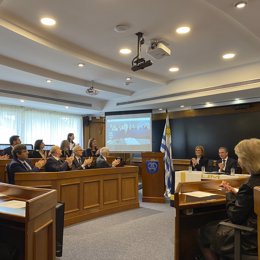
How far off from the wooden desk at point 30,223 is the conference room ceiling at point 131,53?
2.14m

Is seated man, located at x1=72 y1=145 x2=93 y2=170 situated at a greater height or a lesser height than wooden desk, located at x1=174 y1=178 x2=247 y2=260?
greater

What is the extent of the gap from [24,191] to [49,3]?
210 cm

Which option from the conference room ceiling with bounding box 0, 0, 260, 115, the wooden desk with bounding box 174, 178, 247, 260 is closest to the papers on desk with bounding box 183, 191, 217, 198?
the wooden desk with bounding box 174, 178, 247, 260

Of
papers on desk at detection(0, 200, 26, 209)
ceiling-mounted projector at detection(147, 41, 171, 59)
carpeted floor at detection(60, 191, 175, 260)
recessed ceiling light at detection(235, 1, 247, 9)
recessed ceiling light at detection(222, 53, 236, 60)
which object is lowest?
carpeted floor at detection(60, 191, 175, 260)

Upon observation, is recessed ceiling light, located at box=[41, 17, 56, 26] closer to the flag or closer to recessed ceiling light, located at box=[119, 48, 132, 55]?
recessed ceiling light, located at box=[119, 48, 132, 55]

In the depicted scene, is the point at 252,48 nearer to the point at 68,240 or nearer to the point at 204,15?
the point at 204,15

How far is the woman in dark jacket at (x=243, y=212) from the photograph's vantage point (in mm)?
1969

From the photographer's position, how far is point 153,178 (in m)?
6.13

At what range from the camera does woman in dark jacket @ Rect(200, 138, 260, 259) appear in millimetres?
1969

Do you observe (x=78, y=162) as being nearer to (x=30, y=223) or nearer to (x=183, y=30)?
(x=183, y=30)

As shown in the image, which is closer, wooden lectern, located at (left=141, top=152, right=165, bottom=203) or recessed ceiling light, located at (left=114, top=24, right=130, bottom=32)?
recessed ceiling light, located at (left=114, top=24, right=130, bottom=32)

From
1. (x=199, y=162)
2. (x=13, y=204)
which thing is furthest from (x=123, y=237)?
(x=199, y=162)

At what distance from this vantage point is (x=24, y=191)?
7.81 ft

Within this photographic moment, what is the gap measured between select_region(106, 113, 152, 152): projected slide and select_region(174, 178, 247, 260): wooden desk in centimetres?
488
